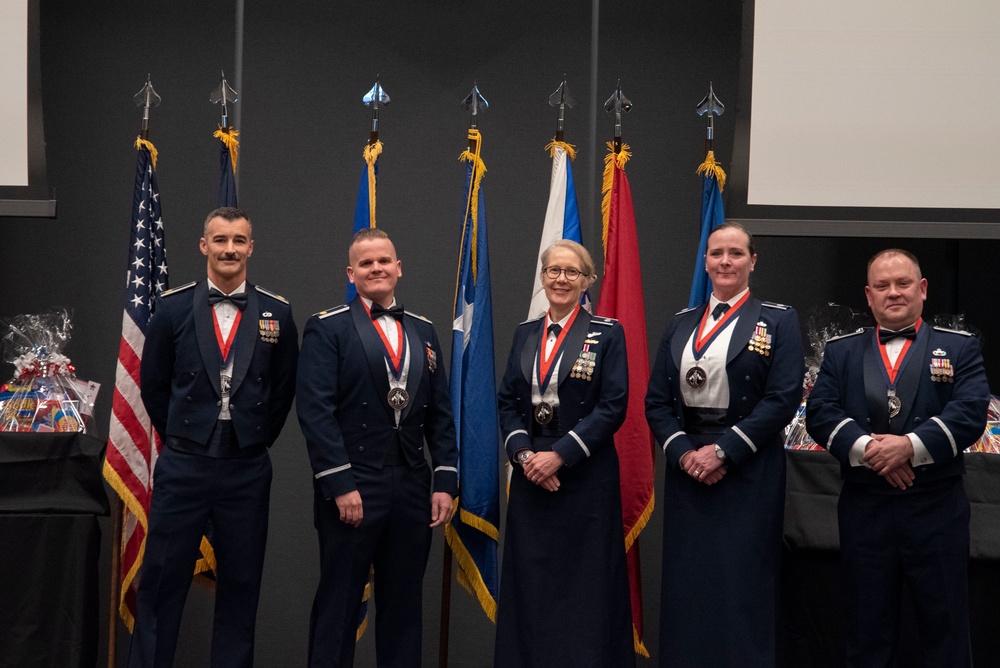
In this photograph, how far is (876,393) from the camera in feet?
10.9

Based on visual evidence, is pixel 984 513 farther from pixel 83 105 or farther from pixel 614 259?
pixel 83 105

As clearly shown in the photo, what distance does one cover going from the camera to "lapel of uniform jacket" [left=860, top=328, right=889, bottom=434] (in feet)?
10.8

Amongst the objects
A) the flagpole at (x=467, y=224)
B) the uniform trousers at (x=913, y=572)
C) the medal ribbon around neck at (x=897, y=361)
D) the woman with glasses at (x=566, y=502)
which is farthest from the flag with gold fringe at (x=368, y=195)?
the medal ribbon around neck at (x=897, y=361)

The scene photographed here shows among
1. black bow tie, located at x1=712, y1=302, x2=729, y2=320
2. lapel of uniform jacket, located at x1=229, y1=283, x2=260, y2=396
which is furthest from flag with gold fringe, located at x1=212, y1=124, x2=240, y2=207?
black bow tie, located at x1=712, y1=302, x2=729, y2=320

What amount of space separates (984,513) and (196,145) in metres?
3.72

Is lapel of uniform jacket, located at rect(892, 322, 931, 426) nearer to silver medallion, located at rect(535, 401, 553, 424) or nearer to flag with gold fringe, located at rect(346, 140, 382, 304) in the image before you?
silver medallion, located at rect(535, 401, 553, 424)

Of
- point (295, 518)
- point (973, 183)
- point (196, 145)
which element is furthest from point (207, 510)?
point (973, 183)

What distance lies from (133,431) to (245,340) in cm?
76

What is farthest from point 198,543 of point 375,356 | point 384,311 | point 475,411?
point 475,411

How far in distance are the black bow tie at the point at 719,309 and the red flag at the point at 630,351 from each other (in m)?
0.61

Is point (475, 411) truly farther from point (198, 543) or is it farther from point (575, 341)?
point (198, 543)

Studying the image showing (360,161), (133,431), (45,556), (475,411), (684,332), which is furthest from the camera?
(360,161)

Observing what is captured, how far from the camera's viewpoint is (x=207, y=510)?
130 inches

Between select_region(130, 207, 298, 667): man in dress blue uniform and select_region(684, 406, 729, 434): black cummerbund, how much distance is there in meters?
1.41
